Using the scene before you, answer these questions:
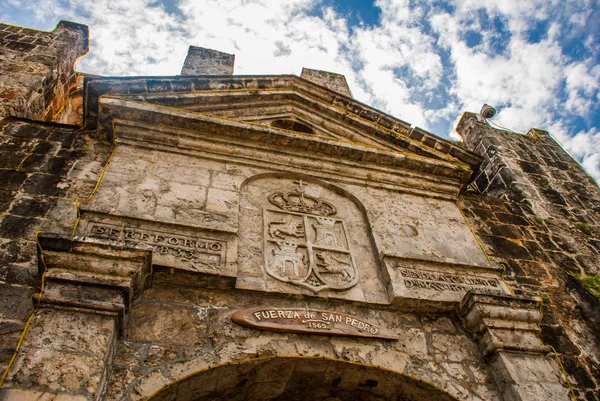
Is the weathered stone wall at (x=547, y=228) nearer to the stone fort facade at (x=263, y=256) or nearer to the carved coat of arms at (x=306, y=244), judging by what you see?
the stone fort facade at (x=263, y=256)

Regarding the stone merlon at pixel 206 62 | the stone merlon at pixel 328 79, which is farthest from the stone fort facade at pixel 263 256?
the stone merlon at pixel 328 79

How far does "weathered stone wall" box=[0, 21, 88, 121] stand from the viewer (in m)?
5.62

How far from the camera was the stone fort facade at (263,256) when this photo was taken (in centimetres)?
329

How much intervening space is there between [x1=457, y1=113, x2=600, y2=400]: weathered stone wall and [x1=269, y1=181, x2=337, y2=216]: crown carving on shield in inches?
79.3

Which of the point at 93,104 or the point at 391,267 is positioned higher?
the point at 93,104

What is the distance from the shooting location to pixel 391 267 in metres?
4.43

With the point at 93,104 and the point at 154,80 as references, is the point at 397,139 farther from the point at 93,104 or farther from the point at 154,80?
the point at 93,104

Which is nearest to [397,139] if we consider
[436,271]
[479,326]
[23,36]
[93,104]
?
[436,271]

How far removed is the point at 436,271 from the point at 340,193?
1480mm

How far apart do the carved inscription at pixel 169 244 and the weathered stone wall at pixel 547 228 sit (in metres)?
3.34

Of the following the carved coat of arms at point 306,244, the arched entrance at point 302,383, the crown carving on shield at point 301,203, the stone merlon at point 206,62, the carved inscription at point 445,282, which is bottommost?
the arched entrance at point 302,383

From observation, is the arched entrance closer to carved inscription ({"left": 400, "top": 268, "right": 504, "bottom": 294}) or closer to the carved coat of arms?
the carved coat of arms

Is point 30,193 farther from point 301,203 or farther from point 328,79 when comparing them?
point 328,79

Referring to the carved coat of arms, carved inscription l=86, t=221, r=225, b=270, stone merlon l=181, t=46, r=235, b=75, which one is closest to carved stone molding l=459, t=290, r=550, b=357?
the carved coat of arms
